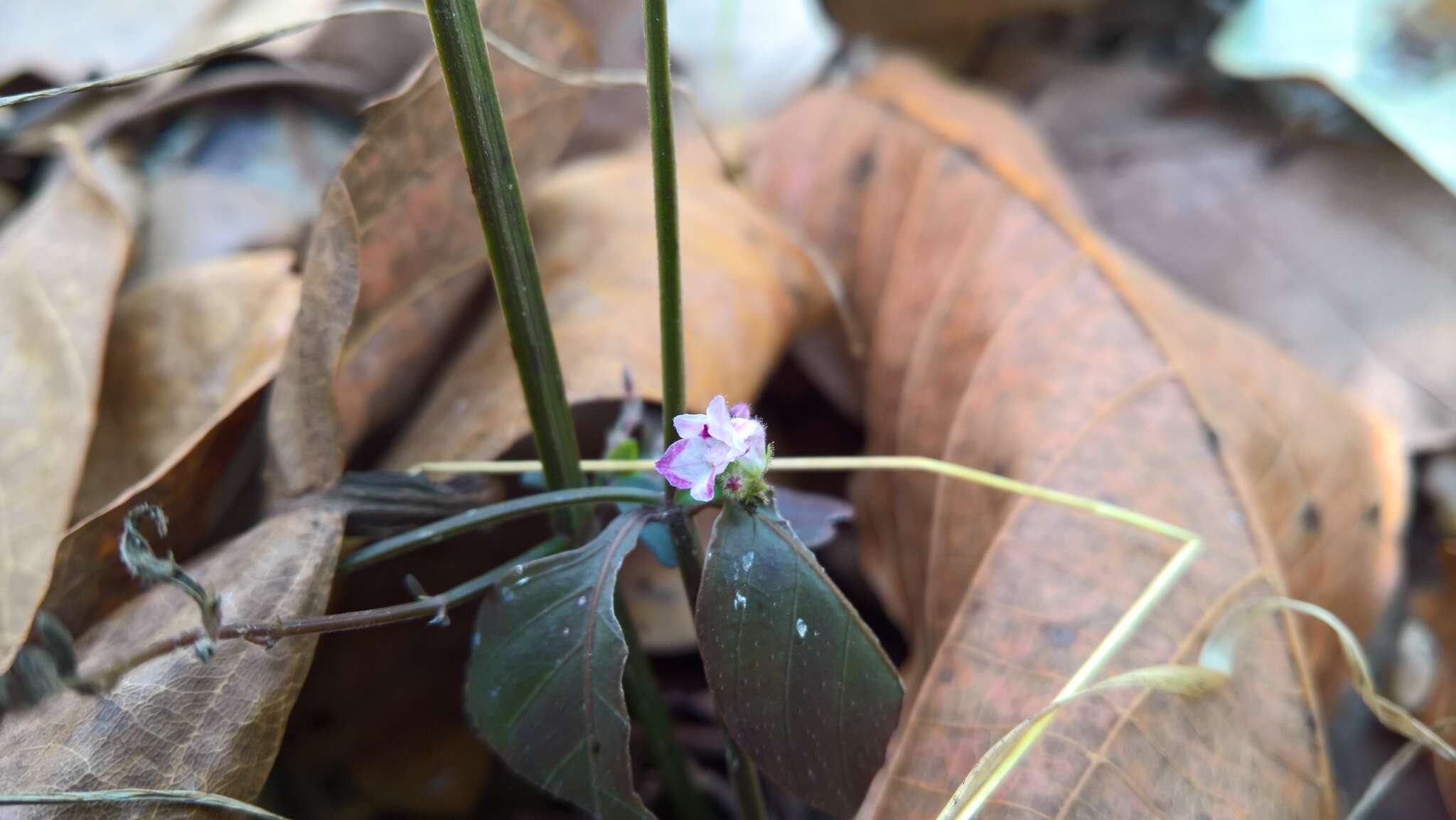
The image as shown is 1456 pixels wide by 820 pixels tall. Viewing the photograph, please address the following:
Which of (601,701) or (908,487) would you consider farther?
(908,487)

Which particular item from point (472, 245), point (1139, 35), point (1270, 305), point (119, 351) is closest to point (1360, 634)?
point (1270, 305)

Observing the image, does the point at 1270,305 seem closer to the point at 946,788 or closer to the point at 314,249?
the point at 946,788

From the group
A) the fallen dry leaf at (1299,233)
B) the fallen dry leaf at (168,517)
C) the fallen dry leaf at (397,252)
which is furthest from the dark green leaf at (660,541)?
the fallen dry leaf at (1299,233)

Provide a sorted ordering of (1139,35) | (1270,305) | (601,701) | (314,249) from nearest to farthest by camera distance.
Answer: (601,701), (314,249), (1270,305), (1139,35)

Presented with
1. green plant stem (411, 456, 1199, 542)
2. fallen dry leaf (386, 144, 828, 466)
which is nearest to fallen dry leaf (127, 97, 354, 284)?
fallen dry leaf (386, 144, 828, 466)

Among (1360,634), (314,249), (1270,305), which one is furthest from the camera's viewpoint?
(1270,305)

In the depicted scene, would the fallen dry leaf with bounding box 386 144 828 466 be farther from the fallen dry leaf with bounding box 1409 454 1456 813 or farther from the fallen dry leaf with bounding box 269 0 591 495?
the fallen dry leaf with bounding box 1409 454 1456 813

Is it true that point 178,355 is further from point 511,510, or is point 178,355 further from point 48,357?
point 511,510
